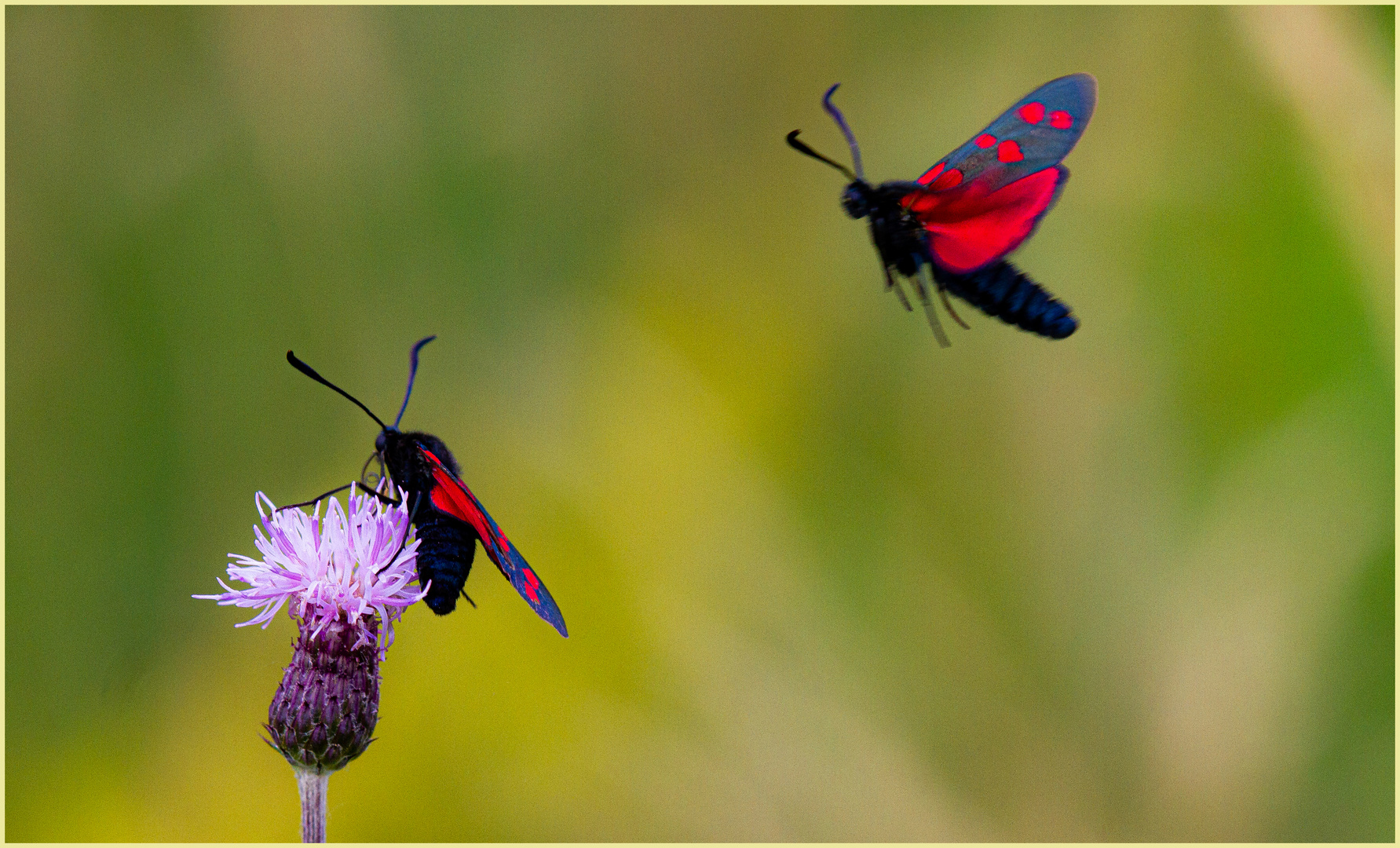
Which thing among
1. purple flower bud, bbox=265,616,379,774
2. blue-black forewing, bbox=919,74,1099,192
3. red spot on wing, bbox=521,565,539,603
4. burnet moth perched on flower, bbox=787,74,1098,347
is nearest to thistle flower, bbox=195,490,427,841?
purple flower bud, bbox=265,616,379,774

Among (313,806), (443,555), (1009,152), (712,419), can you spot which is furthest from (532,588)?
(712,419)

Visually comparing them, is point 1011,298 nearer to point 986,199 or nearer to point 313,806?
point 986,199

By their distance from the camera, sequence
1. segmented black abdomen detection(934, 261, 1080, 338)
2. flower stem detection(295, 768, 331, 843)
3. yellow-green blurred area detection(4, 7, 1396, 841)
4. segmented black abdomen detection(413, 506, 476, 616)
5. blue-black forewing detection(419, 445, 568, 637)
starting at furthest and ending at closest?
1. yellow-green blurred area detection(4, 7, 1396, 841)
2. segmented black abdomen detection(934, 261, 1080, 338)
3. segmented black abdomen detection(413, 506, 476, 616)
4. blue-black forewing detection(419, 445, 568, 637)
5. flower stem detection(295, 768, 331, 843)

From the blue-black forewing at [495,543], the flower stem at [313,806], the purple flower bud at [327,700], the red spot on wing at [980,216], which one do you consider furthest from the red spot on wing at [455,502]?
the red spot on wing at [980,216]

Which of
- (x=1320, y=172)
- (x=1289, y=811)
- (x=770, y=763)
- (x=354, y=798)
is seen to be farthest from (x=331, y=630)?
(x=1320, y=172)

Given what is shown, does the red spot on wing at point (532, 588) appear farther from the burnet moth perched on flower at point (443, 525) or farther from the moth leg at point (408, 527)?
the moth leg at point (408, 527)

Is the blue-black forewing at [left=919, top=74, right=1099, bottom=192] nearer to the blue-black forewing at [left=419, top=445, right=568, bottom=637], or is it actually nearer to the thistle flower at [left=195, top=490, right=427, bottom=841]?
the blue-black forewing at [left=419, top=445, right=568, bottom=637]
